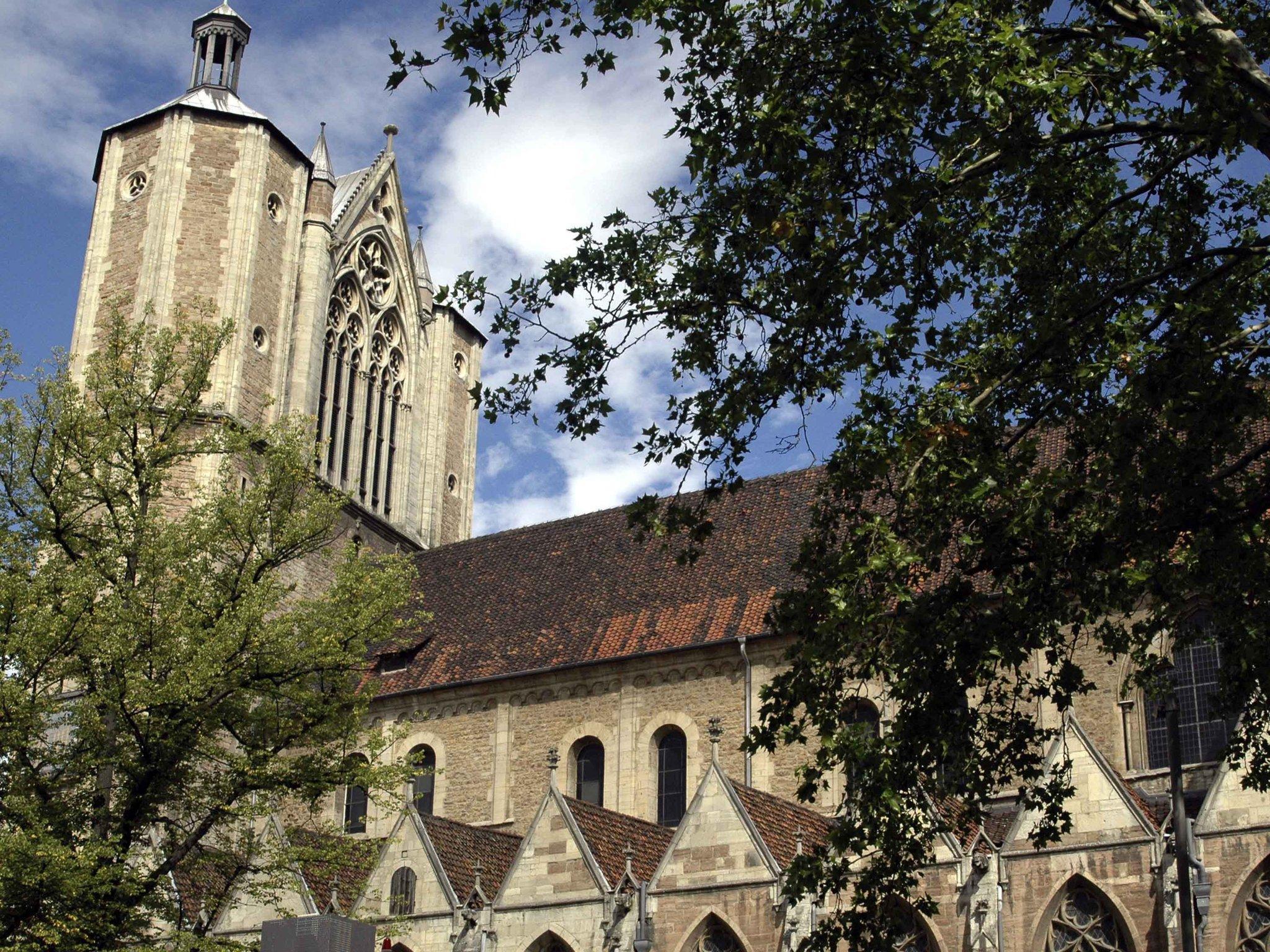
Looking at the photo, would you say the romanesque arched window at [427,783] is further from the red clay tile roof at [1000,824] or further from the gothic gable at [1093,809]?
the gothic gable at [1093,809]

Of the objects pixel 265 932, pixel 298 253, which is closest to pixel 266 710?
pixel 265 932

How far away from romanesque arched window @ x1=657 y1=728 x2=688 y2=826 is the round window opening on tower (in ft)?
64.2

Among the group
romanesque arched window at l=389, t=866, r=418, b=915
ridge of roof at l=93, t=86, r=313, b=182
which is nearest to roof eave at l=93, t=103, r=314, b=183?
ridge of roof at l=93, t=86, r=313, b=182

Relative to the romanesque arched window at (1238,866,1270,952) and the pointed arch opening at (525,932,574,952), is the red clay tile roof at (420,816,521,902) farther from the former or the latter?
the romanesque arched window at (1238,866,1270,952)

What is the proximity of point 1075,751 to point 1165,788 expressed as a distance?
2355mm

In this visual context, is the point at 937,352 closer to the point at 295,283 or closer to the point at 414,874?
the point at 414,874

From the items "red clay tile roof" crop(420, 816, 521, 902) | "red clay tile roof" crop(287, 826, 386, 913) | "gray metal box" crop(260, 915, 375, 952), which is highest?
"red clay tile roof" crop(420, 816, 521, 902)

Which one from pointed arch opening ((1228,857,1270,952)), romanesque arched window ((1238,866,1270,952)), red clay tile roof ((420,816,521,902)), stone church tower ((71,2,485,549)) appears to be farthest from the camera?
stone church tower ((71,2,485,549))

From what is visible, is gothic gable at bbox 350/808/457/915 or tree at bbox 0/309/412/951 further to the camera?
gothic gable at bbox 350/808/457/915

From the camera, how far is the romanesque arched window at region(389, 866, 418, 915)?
24.9 m

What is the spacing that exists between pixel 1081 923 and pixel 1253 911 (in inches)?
83.1

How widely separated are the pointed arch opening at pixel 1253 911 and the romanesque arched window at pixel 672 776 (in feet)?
34.7

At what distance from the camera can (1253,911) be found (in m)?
19.2

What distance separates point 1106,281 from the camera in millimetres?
14078
